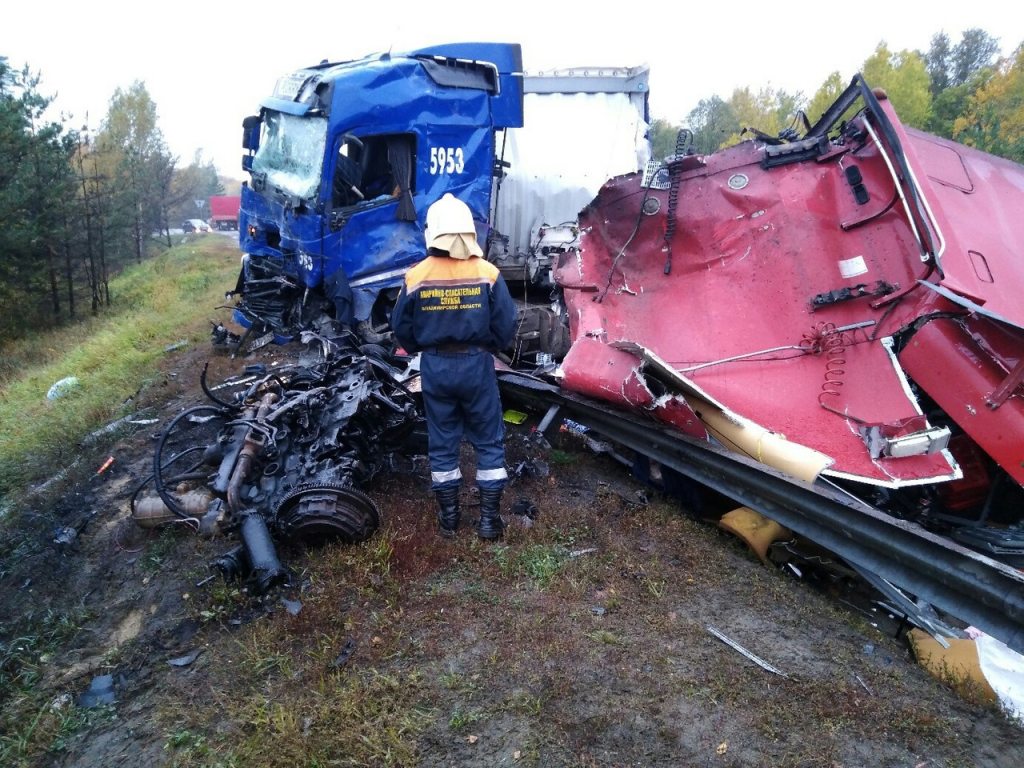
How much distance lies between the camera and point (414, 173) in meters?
5.82

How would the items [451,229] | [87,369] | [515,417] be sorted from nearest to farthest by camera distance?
[451,229], [515,417], [87,369]

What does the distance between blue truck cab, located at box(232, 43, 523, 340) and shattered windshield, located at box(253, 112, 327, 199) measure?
14 millimetres

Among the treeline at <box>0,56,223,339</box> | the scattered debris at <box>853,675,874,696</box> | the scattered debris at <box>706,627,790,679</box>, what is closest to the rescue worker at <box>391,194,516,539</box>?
the scattered debris at <box>706,627,790,679</box>

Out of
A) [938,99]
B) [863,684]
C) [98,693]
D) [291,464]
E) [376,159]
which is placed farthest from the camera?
Answer: [938,99]

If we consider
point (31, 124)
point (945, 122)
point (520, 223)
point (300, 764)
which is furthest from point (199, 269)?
point (945, 122)

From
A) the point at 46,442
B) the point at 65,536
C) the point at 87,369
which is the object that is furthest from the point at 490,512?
the point at 87,369

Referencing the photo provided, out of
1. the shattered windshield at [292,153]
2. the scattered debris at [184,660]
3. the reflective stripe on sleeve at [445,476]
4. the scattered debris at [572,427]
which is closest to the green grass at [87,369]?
the shattered windshield at [292,153]

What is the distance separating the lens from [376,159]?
6.04 metres

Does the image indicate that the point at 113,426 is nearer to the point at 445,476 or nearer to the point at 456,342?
the point at 445,476

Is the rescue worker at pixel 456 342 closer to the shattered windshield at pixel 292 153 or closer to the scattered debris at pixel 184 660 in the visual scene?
the scattered debris at pixel 184 660

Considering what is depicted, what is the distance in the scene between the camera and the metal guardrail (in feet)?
7.80

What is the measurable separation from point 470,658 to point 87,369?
9.27m

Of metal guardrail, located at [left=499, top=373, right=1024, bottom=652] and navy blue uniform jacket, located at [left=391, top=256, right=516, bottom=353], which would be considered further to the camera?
navy blue uniform jacket, located at [left=391, top=256, right=516, bottom=353]

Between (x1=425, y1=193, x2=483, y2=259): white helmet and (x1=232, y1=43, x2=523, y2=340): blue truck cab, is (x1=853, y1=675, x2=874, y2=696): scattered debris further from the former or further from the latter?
(x1=232, y1=43, x2=523, y2=340): blue truck cab
